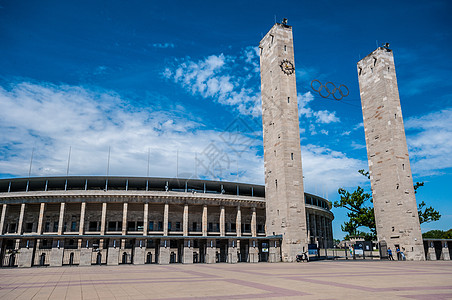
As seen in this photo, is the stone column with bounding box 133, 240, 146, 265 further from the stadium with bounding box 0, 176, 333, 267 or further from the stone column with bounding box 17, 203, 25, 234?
the stone column with bounding box 17, 203, 25, 234

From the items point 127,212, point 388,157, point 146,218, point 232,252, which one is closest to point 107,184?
point 127,212

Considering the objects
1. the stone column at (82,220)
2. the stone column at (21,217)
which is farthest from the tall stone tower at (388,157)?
the stone column at (21,217)

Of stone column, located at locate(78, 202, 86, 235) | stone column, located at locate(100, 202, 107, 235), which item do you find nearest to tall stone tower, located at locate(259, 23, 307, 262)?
stone column, located at locate(100, 202, 107, 235)

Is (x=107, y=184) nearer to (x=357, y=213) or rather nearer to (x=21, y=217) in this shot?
(x=21, y=217)

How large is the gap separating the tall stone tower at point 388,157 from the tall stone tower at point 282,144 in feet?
44.6

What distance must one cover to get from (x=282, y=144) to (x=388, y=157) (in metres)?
17.5

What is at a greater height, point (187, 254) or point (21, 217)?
point (21, 217)

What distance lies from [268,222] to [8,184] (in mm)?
47190

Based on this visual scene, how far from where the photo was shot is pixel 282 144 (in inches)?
1935

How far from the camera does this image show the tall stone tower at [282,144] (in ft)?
153

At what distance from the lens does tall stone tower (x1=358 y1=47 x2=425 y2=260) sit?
47062 mm

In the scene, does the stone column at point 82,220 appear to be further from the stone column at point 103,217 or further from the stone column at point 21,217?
the stone column at point 21,217

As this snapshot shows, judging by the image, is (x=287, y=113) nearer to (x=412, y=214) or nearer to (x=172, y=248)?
(x=412, y=214)

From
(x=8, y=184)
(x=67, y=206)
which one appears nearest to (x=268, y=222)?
(x=67, y=206)
